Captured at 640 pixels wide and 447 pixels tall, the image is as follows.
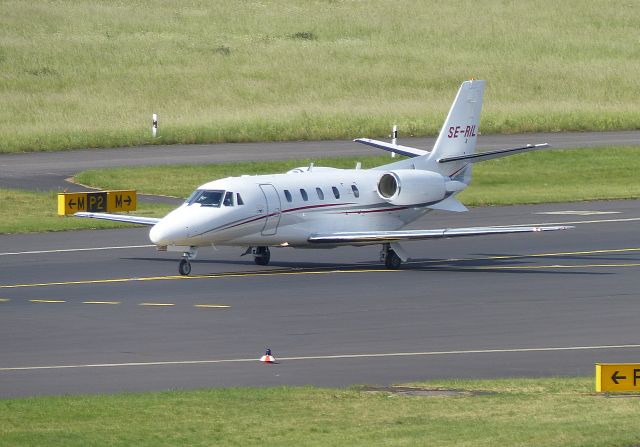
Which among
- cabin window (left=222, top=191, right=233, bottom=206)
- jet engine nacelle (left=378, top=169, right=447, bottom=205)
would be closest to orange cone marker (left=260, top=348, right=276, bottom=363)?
→ cabin window (left=222, top=191, right=233, bottom=206)

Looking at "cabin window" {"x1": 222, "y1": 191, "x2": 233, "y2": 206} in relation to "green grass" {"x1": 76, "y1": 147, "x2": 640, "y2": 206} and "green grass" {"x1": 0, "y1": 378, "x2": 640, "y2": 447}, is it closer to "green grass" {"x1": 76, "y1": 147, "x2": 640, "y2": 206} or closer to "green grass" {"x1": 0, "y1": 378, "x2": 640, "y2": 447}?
"green grass" {"x1": 0, "y1": 378, "x2": 640, "y2": 447}

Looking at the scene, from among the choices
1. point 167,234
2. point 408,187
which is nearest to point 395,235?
point 408,187

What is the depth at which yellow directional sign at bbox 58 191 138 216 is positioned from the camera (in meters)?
45.5

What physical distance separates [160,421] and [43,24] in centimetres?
8675

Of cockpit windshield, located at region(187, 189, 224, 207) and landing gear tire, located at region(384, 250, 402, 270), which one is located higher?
cockpit windshield, located at region(187, 189, 224, 207)

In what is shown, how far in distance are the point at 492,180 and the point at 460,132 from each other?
1885 centimetres

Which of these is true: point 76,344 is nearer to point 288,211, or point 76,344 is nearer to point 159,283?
point 159,283

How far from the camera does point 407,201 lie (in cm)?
3916

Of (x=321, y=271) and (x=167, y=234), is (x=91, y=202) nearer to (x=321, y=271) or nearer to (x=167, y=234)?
(x=321, y=271)

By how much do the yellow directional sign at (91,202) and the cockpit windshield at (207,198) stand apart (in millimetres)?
10112

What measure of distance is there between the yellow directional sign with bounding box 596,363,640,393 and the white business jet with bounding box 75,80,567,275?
14.5 metres

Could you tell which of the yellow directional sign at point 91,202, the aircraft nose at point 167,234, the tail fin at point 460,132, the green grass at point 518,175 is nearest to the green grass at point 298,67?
the green grass at point 518,175

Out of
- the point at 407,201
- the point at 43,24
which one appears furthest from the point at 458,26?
the point at 407,201

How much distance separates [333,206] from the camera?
37.9m
